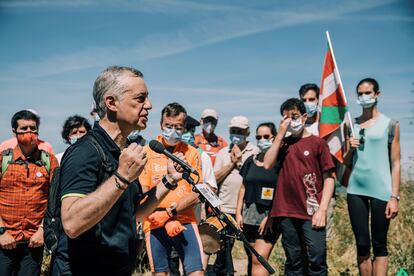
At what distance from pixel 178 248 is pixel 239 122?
3.05 m

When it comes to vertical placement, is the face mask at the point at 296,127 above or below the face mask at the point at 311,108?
below

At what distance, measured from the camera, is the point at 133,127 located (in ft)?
8.96

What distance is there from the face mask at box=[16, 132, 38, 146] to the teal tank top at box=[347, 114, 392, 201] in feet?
12.1

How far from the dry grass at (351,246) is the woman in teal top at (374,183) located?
5.29 ft

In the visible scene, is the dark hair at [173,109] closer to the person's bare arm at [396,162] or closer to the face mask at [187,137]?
the face mask at [187,137]

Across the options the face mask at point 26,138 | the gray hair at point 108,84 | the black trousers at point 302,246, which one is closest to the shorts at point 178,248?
the black trousers at point 302,246

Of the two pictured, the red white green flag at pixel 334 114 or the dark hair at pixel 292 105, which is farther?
the red white green flag at pixel 334 114

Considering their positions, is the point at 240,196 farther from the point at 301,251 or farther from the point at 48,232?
the point at 48,232

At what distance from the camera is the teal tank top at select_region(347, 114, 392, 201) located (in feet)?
18.2

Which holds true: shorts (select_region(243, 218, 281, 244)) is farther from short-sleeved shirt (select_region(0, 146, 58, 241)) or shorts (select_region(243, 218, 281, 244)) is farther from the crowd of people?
short-sleeved shirt (select_region(0, 146, 58, 241))

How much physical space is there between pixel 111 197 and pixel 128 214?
460mm

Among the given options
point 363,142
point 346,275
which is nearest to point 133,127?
point 363,142

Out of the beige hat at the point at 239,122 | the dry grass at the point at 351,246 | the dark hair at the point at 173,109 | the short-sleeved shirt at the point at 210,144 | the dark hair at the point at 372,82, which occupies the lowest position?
the dry grass at the point at 351,246

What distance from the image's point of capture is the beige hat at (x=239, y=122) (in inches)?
291
